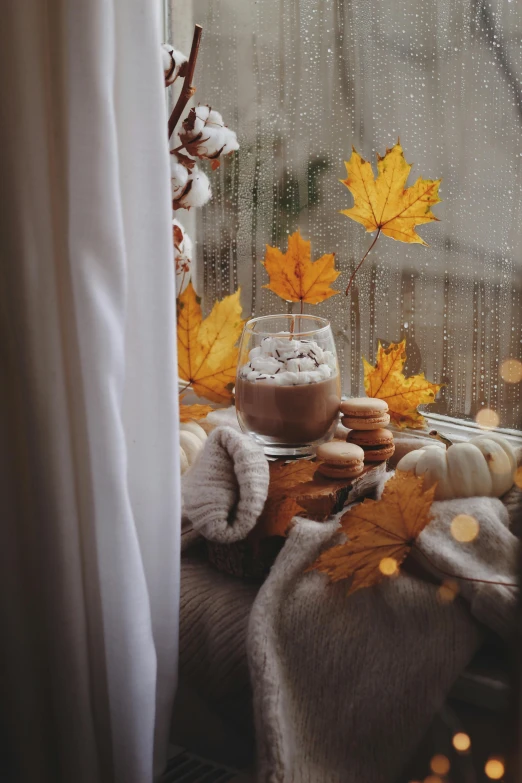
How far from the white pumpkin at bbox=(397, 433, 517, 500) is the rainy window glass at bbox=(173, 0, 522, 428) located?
165 millimetres

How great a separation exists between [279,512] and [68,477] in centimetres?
24

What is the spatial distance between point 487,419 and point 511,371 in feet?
0.27

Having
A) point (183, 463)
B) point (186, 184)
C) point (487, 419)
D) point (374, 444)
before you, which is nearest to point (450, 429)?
point (487, 419)

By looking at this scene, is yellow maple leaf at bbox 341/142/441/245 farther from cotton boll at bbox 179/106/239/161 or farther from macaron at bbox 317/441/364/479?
macaron at bbox 317/441/364/479

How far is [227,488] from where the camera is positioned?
755mm

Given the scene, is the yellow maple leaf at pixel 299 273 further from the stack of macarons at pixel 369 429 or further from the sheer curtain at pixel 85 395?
the sheer curtain at pixel 85 395

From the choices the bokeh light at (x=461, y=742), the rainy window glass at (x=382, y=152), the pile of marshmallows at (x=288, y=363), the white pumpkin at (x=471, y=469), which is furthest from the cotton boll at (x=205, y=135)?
the bokeh light at (x=461, y=742)

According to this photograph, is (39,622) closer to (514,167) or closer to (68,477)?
(68,477)

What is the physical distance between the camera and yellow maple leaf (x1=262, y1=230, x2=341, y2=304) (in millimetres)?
1028

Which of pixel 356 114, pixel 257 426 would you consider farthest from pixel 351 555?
pixel 356 114

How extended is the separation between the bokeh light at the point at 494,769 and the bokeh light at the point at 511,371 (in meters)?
0.48

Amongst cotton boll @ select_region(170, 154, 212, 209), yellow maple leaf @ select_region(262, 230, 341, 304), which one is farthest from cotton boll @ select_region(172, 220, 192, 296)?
yellow maple leaf @ select_region(262, 230, 341, 304)

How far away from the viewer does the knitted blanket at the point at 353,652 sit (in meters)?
0.61

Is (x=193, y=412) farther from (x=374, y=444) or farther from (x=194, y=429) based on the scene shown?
(x=374, y=444)
